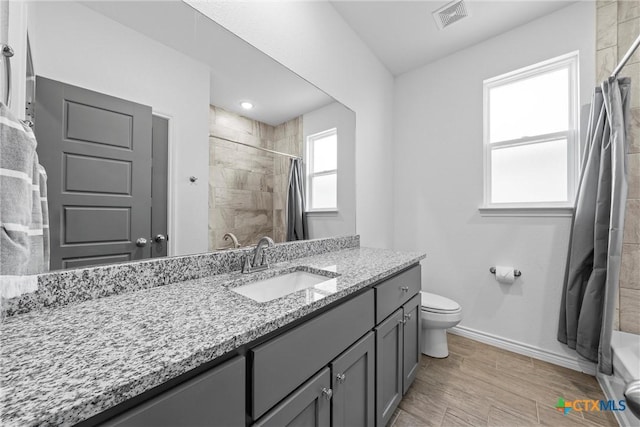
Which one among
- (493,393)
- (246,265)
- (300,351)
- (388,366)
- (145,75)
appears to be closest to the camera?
(300,351)

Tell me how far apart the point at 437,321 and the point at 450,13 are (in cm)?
234

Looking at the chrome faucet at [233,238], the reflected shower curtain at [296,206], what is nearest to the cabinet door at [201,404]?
the chrome faucet at [233,238]

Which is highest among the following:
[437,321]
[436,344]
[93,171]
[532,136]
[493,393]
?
[532,136]

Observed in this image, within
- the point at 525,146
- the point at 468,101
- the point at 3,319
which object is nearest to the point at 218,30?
the point at 3,319

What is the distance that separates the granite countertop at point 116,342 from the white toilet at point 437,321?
1.29m

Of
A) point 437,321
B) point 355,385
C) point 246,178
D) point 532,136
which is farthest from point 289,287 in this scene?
point 532,136

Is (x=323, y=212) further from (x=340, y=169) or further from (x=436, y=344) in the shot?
(x=436, y=344)

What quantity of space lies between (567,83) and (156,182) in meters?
2.83

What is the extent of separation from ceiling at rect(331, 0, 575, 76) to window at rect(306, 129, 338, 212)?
0.98m

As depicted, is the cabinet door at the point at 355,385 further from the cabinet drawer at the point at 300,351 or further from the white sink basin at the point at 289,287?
the white sink basin at the point at 289,287

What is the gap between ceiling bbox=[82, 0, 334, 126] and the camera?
2.95 feet

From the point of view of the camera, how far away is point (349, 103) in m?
2.05

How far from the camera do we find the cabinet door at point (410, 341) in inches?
56.5

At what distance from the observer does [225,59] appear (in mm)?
1192
